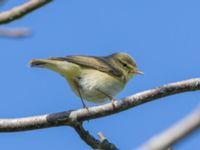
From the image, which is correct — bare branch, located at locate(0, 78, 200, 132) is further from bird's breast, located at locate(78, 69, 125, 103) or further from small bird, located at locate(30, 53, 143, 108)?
bird's breast, located at locate(78, 69, 125, 103)

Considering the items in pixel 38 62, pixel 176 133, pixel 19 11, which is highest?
pixel 38 62

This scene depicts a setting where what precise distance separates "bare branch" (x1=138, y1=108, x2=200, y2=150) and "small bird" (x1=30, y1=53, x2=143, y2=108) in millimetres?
3708

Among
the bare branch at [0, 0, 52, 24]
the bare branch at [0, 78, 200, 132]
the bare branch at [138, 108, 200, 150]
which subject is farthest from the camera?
the bare branch at [0, 78, 200, 132]

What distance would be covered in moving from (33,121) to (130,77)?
3.19 metres

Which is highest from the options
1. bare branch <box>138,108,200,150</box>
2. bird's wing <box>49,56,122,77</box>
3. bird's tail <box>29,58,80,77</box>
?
bird's wing <box>49,56,122,77</box>

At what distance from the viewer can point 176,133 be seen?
1.95 feet

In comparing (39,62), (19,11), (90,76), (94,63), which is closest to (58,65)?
(39,62)

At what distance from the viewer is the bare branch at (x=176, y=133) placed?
59 cm

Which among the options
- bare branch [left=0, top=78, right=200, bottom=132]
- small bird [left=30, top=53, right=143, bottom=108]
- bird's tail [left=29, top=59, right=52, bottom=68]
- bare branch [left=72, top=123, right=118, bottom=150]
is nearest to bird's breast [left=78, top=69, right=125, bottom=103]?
small bird [left=30, top=53, right=143, bottom=108]

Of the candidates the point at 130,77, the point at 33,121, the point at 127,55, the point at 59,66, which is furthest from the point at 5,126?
the point at 127,55

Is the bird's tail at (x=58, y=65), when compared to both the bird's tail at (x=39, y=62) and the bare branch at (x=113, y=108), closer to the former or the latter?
the bird's tail at (x=39, y=62)

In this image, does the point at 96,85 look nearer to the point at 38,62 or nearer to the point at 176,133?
the point at 38,62

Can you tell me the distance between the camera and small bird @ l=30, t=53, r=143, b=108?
457 centimetres

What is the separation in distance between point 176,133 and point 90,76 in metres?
4.43
